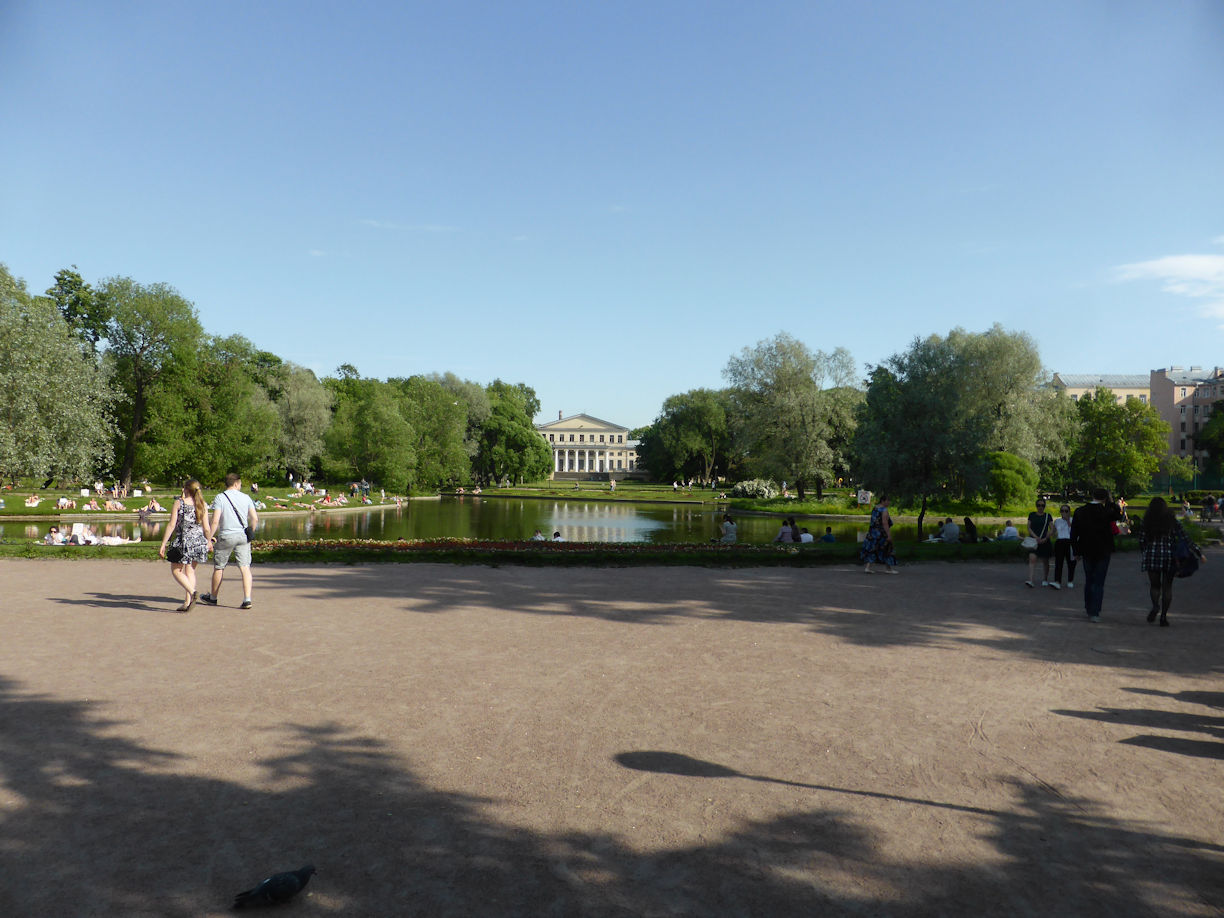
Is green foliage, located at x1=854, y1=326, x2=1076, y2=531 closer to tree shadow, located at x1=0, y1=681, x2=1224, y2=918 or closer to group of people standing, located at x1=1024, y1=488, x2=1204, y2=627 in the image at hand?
group of people standing, located at x1=1024, y1=488, x2=1204, y2=627

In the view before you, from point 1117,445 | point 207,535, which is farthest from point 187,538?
point 1117,445

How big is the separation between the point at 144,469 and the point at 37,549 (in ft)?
121

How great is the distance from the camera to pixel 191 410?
53.1 metres

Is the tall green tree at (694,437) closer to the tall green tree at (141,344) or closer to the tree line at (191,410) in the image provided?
the tree line at (191,410)

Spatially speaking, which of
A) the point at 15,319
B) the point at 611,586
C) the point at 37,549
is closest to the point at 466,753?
the point at 611,586

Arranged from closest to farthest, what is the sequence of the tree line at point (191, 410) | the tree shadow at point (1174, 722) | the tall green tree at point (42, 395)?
the tree shadow at point (1174, 722) → the tall green tree at point (42, 395) → the tree line at point (191, 410)

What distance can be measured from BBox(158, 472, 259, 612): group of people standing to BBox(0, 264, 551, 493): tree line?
26.5 metres

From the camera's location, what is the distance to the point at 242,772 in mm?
5281

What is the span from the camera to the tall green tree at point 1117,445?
76.2 m

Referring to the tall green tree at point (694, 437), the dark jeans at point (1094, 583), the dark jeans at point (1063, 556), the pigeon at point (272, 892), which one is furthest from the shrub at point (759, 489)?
the pigeon at point (272, 892)

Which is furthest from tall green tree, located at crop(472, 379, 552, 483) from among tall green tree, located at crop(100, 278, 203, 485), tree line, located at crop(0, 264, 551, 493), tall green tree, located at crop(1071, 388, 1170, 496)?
tall green tree, located at crop(1071, 388, 1170, 496)

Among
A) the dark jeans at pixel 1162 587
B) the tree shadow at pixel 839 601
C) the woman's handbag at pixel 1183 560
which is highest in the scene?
the woman's handbag at pixel 1183 560

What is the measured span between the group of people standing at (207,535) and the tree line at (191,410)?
2646 centimetres

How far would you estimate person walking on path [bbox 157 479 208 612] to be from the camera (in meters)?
11.2
